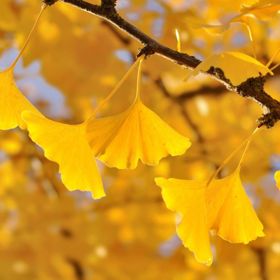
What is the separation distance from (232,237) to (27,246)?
1256 mm

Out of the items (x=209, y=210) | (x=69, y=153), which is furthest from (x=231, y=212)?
(x=69, y=153)

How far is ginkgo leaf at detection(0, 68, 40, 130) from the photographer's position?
2.10 ft

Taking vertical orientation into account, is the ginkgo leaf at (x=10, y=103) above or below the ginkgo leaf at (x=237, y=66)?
below

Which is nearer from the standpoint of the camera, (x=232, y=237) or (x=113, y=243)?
(x=232, y=237)

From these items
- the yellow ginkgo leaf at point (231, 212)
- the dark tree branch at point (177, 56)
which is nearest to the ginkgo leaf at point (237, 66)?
the dark tree branch at point (177, 56)

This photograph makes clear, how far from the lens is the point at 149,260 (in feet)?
6.15

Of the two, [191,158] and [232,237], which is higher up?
[232,237]

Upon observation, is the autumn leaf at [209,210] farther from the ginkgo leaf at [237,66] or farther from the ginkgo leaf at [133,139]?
the ginkgo leaf at [237,66]

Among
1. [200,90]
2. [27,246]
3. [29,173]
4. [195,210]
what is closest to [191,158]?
[200,90]

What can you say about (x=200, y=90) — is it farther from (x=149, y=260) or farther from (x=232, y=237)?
(x=232, y=237)

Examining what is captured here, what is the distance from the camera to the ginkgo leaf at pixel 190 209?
626 millimetres

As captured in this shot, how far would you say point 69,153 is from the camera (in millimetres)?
626

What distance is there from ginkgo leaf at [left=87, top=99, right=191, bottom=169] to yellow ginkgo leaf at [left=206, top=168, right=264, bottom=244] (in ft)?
0.19

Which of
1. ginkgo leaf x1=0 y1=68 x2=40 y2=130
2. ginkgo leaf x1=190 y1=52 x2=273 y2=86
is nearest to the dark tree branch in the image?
ginkgo leaf x1=190 y1=52 x2=273 y2=86
